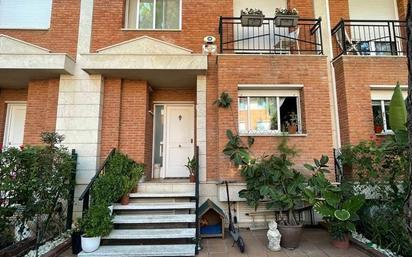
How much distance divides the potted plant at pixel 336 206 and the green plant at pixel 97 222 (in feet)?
13.0

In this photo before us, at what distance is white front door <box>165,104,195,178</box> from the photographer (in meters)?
7.82

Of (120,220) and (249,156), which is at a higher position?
(249,156)

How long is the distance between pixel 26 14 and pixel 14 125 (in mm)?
3330

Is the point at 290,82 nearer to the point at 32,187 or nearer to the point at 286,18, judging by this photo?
the point at 286,18

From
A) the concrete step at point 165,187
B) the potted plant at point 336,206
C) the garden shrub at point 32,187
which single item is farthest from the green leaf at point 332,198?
the garden shrub at point 32,187

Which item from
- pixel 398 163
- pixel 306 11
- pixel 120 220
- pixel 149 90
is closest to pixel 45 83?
pixel 149 90

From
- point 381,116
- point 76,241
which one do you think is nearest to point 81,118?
point 76,241

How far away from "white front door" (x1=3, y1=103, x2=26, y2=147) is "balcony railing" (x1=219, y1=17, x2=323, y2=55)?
6513 mm

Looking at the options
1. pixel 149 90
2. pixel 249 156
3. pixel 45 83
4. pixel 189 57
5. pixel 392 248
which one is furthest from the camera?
pixel 149 90

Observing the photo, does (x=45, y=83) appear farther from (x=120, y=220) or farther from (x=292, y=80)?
(x=292, y=80)

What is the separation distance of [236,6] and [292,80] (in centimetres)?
306

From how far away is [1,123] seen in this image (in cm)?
768

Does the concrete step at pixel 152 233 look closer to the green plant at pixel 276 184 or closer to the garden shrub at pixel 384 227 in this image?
the green plant at pixel 276 184

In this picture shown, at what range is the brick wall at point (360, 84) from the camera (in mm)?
6422
